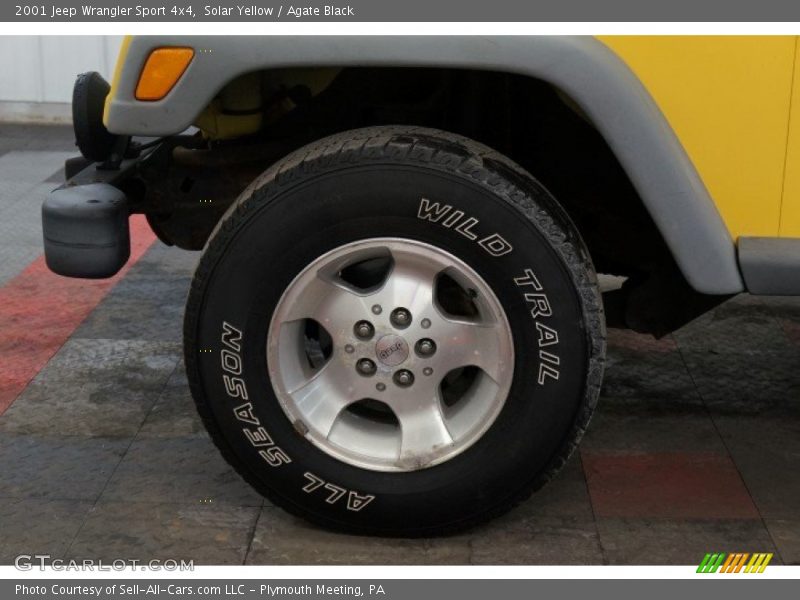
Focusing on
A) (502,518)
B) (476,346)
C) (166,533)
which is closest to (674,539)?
(502,518)

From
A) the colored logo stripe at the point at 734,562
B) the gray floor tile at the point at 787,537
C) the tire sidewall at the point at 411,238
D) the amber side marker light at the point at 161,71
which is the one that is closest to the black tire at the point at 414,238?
the tire sidewall at the point at 411,238

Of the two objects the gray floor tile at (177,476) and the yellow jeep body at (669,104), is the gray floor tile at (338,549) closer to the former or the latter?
the gray floor tile at (177,476)

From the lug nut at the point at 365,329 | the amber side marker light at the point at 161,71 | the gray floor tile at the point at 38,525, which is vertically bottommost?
the gray floor tile at the point at 38,525

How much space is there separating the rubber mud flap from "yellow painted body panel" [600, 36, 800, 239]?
4.82 feet

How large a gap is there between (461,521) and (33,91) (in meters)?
6.52

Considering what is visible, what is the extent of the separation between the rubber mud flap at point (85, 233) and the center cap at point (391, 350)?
823 mm

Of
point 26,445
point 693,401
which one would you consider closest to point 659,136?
point 693,401

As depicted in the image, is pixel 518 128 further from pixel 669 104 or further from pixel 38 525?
pixel 38 525

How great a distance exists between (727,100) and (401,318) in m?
0.98

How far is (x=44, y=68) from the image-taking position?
8961 mm

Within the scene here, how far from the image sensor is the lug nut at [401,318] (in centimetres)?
336

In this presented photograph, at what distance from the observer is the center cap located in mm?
3369

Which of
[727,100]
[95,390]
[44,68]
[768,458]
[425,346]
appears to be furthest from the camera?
[44,68]

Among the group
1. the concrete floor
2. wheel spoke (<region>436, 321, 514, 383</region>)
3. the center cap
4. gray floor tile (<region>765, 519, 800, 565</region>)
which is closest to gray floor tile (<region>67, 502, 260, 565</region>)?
the concrete floor
